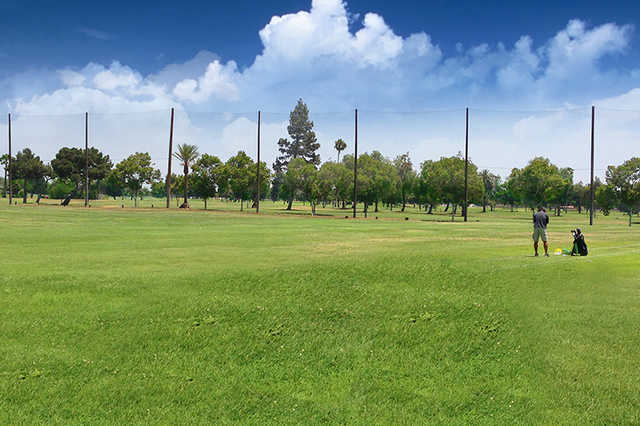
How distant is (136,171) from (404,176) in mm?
79006

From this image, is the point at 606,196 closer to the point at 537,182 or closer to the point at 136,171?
the point at 537,182

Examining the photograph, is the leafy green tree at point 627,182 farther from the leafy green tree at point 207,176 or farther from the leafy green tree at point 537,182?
the leafy green tree at point 207,176

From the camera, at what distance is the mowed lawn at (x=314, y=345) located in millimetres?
8680

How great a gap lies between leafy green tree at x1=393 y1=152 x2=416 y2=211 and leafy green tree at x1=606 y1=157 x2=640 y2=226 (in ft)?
149

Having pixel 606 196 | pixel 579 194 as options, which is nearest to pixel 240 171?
pixel 606 196

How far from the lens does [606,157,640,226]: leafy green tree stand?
264 ft

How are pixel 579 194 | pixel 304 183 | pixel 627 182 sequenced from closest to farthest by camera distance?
pixel 627 182 < pixel 304 183 < pixel 579 194

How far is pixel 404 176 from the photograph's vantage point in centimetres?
14675

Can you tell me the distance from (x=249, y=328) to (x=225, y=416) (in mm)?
3001

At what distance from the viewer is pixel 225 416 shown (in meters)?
8.45

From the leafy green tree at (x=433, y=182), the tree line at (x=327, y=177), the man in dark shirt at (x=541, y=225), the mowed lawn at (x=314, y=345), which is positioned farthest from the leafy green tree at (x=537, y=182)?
the mowed lawn at (x=314, y=345)

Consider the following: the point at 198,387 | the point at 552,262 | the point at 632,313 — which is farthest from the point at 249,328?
the point at 552,262

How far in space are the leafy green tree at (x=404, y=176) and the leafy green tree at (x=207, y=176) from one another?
43.9 meters

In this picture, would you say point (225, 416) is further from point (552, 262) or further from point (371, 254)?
point (552, 262)
